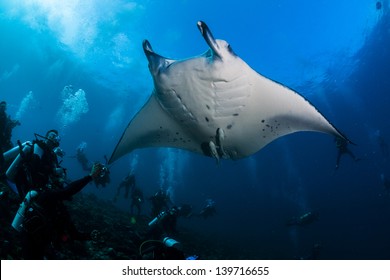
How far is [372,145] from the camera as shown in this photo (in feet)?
148

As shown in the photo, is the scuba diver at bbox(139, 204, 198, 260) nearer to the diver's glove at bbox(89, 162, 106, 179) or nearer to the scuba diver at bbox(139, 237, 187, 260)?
the scuba diver at bbox(139, 237, 187, 260)

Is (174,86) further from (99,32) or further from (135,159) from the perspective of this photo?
(135,159)

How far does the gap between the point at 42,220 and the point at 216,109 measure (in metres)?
2.71

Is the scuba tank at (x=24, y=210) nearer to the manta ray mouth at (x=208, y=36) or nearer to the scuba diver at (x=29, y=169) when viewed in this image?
the scuba diver at (x=29, y=169)

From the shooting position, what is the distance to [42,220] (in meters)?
2.93

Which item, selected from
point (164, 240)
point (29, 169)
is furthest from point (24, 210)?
point (164, 240)

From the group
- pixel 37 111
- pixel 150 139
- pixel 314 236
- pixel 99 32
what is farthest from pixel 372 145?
pixel 37 111

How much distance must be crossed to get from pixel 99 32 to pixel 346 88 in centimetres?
3225

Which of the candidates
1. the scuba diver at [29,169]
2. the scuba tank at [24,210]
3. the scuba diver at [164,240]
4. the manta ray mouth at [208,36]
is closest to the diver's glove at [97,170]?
the scuba tank at [24,210]

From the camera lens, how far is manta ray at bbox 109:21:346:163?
358 centimetres

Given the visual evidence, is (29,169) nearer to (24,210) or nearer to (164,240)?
(24,210)

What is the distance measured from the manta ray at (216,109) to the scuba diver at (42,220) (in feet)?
5.76

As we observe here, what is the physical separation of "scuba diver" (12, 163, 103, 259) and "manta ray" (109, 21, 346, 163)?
1.75 m

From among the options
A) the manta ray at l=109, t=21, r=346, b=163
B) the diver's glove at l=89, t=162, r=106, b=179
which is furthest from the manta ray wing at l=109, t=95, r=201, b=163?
the diver's glove at l=89, t=162, r=106, b=179
